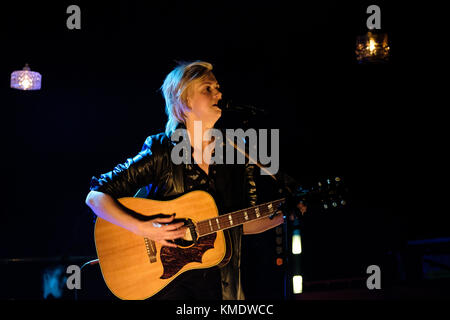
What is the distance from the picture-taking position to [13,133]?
5953 mm

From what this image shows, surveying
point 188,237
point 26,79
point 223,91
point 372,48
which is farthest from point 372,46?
point 26,79

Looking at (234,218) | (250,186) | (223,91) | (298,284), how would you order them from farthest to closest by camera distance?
(223,91), (298,284), (250,186), (234,218)

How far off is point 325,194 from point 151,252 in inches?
47.6

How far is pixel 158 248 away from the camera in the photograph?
3271 mm

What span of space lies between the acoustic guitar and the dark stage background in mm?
2367

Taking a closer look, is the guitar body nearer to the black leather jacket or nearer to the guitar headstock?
the black leather jacket

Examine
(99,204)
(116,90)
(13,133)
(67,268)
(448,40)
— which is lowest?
(67,268)

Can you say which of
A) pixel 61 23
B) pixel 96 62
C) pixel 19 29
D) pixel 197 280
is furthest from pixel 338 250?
pixel 19 29

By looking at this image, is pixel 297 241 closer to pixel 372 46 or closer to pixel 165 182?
pixel 165 182

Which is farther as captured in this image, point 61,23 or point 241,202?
point 61,23

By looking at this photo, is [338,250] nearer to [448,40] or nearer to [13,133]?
[448,40]

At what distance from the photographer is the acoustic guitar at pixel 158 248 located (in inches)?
126
